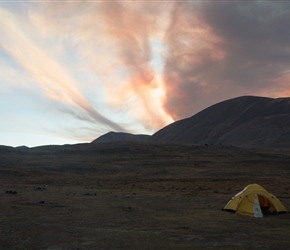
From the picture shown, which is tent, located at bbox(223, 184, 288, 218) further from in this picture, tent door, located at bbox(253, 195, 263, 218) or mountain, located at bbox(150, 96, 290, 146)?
mountain, located at bbox(150, 96, 290, 146)

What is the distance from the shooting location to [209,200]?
87.1ft

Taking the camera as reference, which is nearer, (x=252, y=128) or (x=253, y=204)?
(x=253, y=204)

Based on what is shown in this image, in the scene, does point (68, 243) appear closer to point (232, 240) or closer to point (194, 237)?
point (194, 237)

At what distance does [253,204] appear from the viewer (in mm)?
20328

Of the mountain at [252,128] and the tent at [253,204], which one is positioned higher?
the mountain at [252,128]

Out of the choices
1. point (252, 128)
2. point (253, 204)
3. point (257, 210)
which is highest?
point (252, 128)

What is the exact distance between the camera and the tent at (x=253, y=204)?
2014cm

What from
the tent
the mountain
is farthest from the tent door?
the mountain

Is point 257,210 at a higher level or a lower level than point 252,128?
lower

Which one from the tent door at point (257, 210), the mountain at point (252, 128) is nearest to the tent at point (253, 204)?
the tent door at point (257, 210)

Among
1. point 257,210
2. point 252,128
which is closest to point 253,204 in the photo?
point 257,210

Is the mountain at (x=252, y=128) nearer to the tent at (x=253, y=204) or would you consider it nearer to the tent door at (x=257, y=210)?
the tent at (x=253, y=204)

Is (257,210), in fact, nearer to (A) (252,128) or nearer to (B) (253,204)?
(B) (253,204)

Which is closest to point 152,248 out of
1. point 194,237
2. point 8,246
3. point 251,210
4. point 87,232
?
point 194,237
